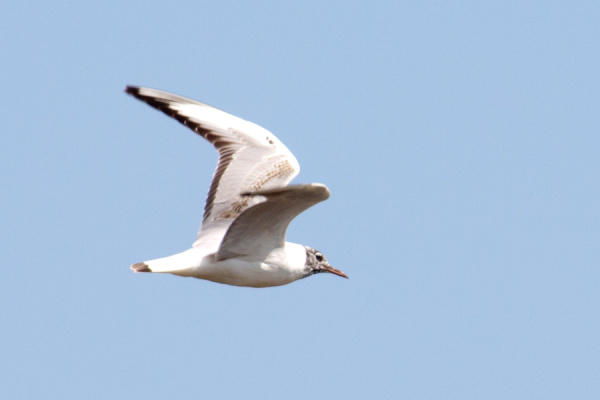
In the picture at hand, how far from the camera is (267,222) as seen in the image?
11234 mm

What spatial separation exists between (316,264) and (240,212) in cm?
109

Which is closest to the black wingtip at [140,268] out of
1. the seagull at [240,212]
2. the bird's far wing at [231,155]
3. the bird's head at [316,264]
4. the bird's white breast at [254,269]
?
the seagull at [240,212]

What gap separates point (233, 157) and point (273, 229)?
1.54m

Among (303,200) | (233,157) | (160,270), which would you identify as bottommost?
(160,270)

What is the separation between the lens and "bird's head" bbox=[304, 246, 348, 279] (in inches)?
485

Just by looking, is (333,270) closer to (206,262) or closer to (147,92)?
(206,262)

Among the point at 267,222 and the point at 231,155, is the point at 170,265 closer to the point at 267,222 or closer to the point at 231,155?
the point at 267,222

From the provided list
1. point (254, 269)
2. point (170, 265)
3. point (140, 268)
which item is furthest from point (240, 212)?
point (140, 268)

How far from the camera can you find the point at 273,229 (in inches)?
448

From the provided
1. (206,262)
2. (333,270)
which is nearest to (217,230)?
(206,262)

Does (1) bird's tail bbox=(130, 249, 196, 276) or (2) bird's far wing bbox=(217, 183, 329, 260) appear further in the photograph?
(1) bird's tail bbox=(130, 249, 196, 276)

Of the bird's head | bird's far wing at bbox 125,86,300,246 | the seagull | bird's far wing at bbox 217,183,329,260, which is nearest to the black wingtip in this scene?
the seagull

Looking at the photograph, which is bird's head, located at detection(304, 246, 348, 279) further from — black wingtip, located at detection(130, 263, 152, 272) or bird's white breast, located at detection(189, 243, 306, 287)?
black wingtip, located at detection(130, 263, 152, 272)

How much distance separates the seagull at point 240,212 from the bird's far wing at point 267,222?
0.03 feet
